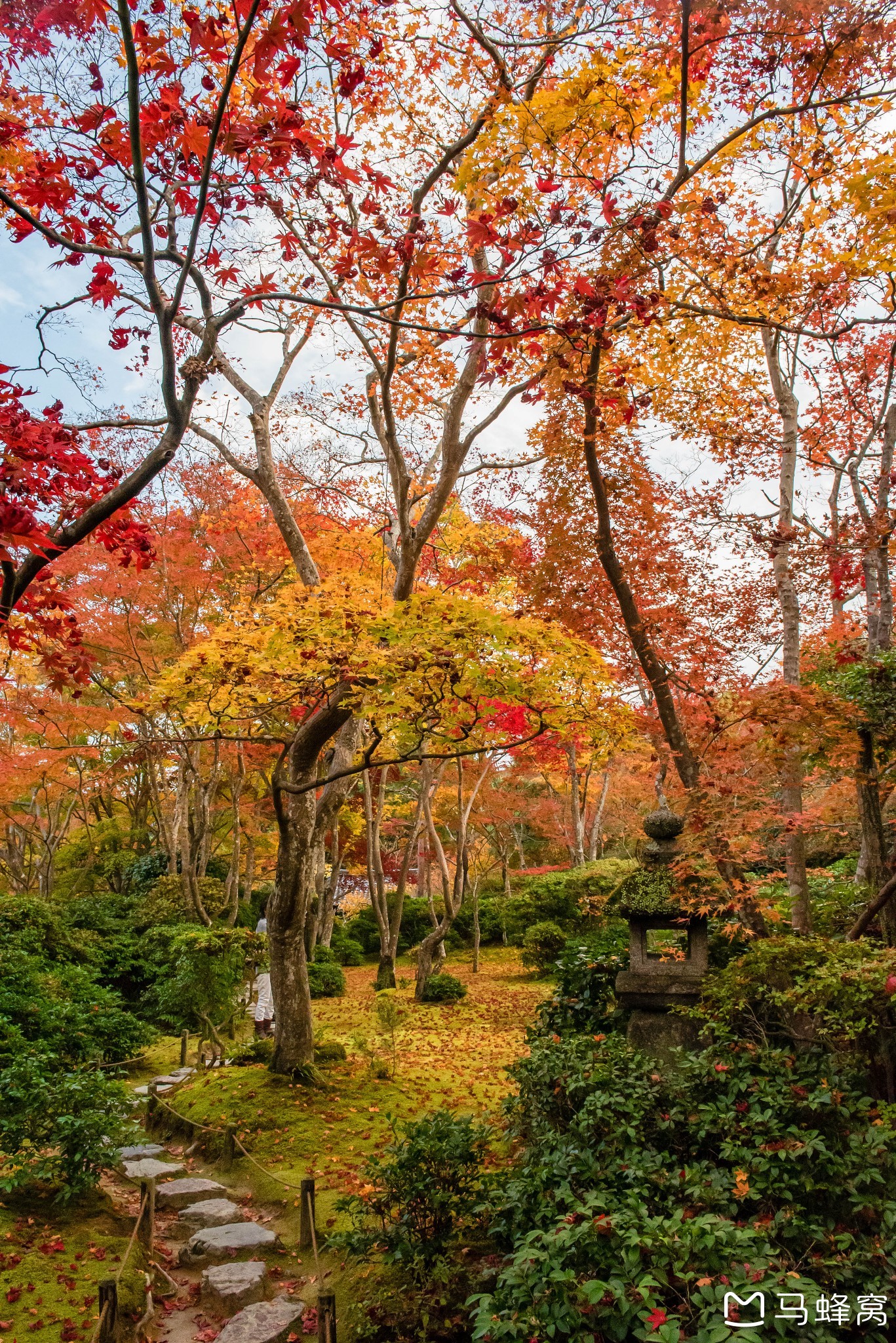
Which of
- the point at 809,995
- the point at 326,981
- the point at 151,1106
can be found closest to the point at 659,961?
the point at 809,995

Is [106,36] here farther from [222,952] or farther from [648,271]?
[222,952]

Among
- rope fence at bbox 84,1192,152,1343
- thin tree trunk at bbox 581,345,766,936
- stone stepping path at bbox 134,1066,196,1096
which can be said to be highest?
thin tree trunk at bbox 581,345,766,936

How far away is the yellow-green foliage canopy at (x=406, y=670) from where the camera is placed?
504 cm

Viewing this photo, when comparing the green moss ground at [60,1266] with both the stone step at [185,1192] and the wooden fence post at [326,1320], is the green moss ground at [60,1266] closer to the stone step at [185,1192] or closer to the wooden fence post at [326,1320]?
the stone step at [185,1192]

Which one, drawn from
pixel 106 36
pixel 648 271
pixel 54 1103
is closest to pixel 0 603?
pixel 106 36

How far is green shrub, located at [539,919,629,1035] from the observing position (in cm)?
559

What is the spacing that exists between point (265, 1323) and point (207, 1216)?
5.01ft

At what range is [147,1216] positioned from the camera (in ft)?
14.2

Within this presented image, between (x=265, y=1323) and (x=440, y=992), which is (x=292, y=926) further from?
(x=440, y=992)

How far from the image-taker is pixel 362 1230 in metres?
3.76

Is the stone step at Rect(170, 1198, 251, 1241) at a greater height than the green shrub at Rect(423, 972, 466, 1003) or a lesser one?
greater

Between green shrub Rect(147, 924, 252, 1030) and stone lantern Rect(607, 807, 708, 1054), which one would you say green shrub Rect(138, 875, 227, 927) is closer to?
green shrub Rect(147, 924, 252, 1030)

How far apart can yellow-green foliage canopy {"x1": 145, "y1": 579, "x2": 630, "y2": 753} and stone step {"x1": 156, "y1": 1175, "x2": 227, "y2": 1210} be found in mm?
3264

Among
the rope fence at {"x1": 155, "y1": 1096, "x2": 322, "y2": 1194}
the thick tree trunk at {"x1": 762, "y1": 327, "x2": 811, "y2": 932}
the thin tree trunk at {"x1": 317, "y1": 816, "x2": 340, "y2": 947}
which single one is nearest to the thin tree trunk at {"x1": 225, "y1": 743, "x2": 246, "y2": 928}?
the thin tree trunk at {"x1": 317, "y1": 816, "x2": 340, "y2": 947}
